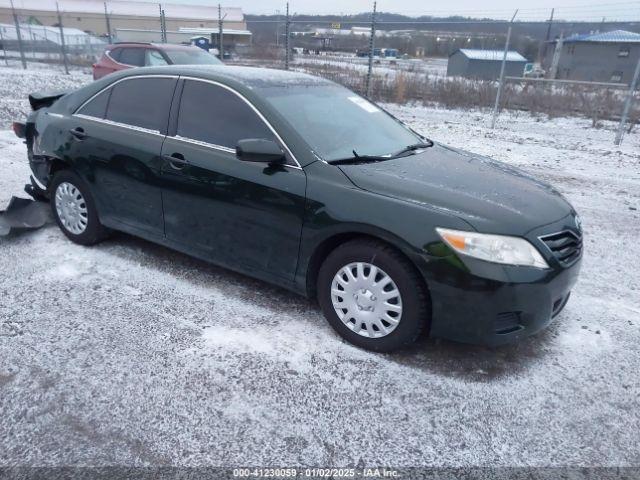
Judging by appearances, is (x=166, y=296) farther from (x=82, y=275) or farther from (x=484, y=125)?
(x=484, y=125)

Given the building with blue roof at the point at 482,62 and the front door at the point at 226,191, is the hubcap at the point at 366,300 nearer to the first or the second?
the front door at the point at 226,191

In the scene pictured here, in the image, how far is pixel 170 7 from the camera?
209ft

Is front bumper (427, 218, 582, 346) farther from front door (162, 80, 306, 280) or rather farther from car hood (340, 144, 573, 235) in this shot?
front door (162, 80, 306, 280)

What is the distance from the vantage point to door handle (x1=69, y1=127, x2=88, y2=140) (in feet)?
13.5

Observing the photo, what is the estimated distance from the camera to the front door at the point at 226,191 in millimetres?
3205

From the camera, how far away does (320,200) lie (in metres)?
3.04

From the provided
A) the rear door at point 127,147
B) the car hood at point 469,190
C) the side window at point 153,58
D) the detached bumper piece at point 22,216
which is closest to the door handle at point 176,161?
the rear door at point 127,147

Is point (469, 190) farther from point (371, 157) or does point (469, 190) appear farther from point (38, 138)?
point (38, 138)

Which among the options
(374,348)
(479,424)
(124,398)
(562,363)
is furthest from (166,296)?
(562,363)

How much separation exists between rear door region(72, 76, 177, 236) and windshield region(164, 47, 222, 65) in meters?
6.99

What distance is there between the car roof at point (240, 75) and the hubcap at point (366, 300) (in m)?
1.57

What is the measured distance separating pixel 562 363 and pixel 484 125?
9.98 metres

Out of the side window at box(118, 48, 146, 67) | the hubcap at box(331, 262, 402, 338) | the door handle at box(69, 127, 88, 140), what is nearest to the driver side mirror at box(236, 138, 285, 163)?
the hubcap at box(331, 262, 402, 338)

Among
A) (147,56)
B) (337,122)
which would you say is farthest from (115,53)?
(337,122)
